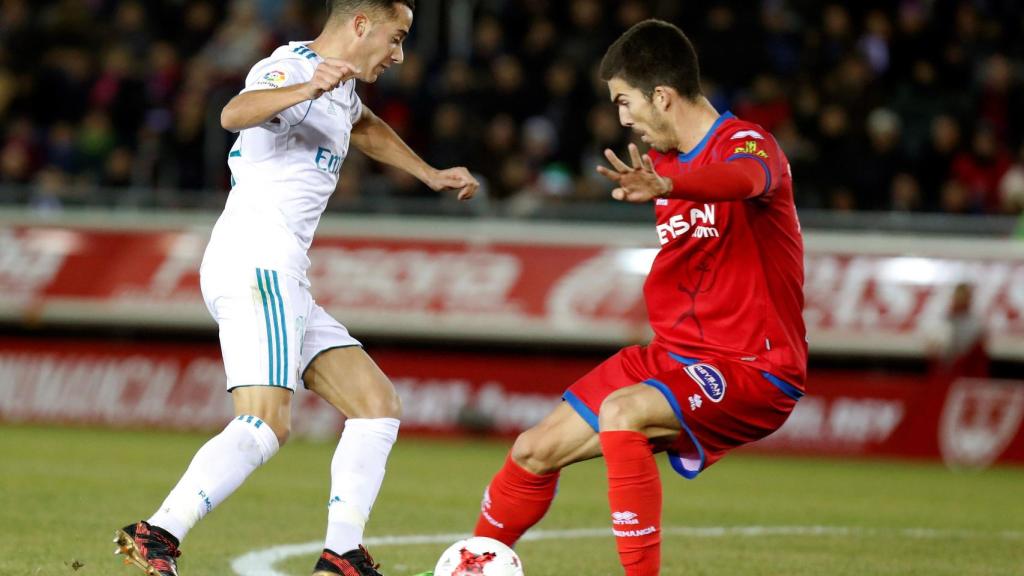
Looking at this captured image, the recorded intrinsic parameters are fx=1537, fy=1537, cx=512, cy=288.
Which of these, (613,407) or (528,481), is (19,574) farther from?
(613,407)

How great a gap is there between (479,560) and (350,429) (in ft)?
2.48

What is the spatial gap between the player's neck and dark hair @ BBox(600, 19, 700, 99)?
2.2 inches

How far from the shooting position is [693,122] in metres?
5.92

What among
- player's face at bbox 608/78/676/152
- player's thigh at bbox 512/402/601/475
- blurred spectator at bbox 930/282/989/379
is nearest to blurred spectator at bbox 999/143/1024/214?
blurred spectator at bbox 930/282/989/379

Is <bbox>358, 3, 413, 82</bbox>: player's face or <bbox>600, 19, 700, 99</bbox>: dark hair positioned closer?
<bbox>600, 19, 700, 99</bbox>: dark hair

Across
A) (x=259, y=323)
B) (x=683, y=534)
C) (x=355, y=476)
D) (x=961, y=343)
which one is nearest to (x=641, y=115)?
(x=259, y=323)

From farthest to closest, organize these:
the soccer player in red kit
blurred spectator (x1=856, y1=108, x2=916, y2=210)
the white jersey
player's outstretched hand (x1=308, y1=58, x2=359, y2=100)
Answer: blurred spectator (x1=856, y1=108, x2=916, y2=210), the white jersey, the soccer player in red kit, player's outstretched hand (x1=308, y1=58, x2=359, y2=100)

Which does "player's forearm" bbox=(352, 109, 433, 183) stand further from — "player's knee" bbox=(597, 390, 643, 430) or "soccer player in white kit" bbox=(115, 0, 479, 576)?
"player's knee" bbox=(597, 390, 643, 430)

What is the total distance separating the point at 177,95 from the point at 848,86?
26.0 feet

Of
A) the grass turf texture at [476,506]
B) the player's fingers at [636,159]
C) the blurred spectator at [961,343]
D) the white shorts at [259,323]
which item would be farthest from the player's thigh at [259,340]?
the blurred spectator at [961,343]

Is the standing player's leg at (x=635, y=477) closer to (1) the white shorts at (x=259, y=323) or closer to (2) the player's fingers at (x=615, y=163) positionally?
(2) the player's fingers at (x=615, y=163)

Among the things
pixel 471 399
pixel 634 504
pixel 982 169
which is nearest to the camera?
pixel 634 504

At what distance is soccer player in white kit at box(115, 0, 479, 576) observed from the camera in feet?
18.2

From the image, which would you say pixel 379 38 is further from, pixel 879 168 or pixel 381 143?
pixel 879 168
